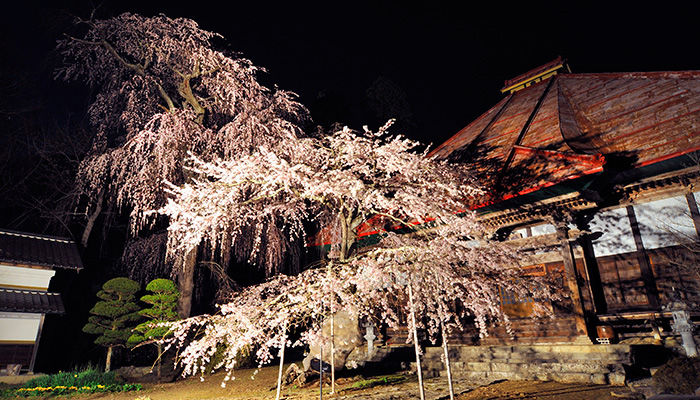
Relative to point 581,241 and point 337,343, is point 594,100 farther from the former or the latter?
point 337,343

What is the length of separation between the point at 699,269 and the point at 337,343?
7.75 m

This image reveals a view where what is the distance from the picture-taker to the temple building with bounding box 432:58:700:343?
7137 millimetres

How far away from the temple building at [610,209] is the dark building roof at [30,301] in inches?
525

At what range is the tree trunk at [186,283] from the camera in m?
11.1

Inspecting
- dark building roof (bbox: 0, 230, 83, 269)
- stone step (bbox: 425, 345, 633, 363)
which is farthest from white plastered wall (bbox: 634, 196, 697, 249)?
dark building roof (bbox: 0, 230, 83, 269)

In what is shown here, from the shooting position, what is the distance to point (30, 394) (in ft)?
28.6

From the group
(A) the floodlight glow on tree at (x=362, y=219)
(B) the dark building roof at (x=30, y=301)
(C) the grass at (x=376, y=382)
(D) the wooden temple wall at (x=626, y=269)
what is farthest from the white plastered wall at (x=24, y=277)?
(D) the wooden temple wall at (x=626, y=269)

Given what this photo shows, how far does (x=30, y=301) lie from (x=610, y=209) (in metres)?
16.5

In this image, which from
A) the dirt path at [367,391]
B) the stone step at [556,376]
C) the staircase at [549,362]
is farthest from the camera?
the staircase at [549,362]

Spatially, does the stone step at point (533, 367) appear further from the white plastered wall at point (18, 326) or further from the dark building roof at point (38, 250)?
the dark building roof at point (38, 250)

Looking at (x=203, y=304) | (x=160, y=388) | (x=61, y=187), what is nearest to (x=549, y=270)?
(x=160, y=388)

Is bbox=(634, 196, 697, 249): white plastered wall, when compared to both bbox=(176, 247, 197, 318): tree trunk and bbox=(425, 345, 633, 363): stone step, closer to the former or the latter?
bbox=(425, 345, 633, 363): stone step

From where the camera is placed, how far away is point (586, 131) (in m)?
9.36

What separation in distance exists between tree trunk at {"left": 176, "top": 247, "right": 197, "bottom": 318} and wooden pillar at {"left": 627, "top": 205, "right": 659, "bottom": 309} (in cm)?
1182
